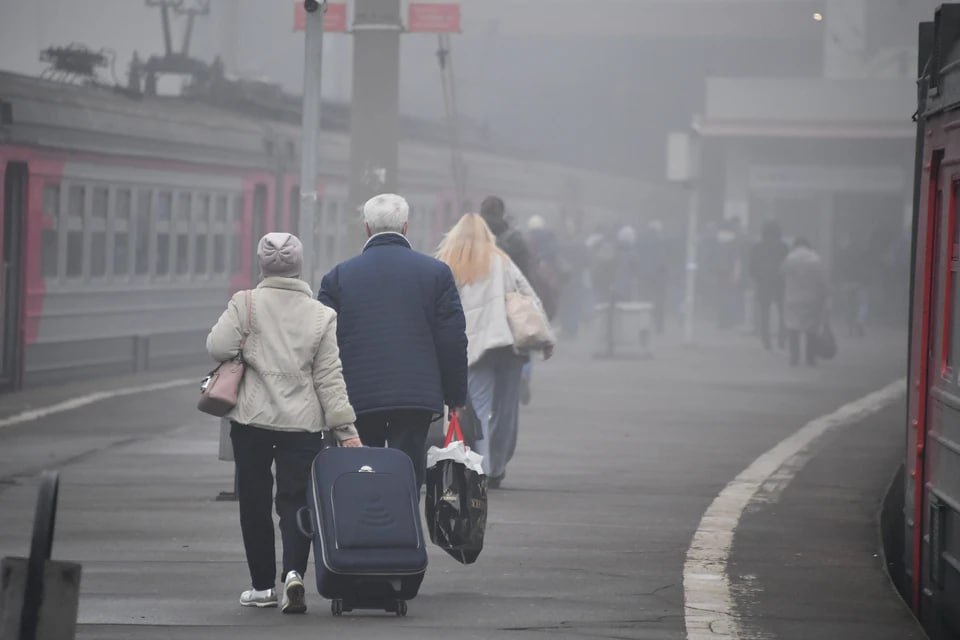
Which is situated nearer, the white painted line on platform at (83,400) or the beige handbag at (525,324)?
the beige handbag at (525,324)

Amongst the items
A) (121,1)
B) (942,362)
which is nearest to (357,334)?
(942,362)

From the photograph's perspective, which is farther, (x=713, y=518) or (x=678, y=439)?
(x=678, y=439)

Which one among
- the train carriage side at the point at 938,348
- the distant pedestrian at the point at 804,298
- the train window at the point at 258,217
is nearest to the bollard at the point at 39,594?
the train carriage side at the point at 938,348

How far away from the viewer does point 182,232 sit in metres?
21.0

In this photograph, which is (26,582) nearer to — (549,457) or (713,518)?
(713,518)

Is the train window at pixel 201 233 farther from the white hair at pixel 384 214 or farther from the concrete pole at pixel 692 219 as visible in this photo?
the white hair at pixel 384 214

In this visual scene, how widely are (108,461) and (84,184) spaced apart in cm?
642

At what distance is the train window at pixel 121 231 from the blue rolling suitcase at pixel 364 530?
40.4ft

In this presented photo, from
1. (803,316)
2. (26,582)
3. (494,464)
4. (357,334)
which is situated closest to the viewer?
(26,582)

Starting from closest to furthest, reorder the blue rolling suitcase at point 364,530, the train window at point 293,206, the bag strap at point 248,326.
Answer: the blue rolling suitcase at point 364,530
the bag strap at point 248,326
the train window at point 293,206

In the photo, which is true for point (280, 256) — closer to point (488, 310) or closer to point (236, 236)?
point (488, 310)

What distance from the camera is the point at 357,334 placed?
7938 millimetres

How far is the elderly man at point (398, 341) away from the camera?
25.9 feet

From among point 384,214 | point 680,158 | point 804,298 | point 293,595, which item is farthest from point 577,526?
point 680,158
